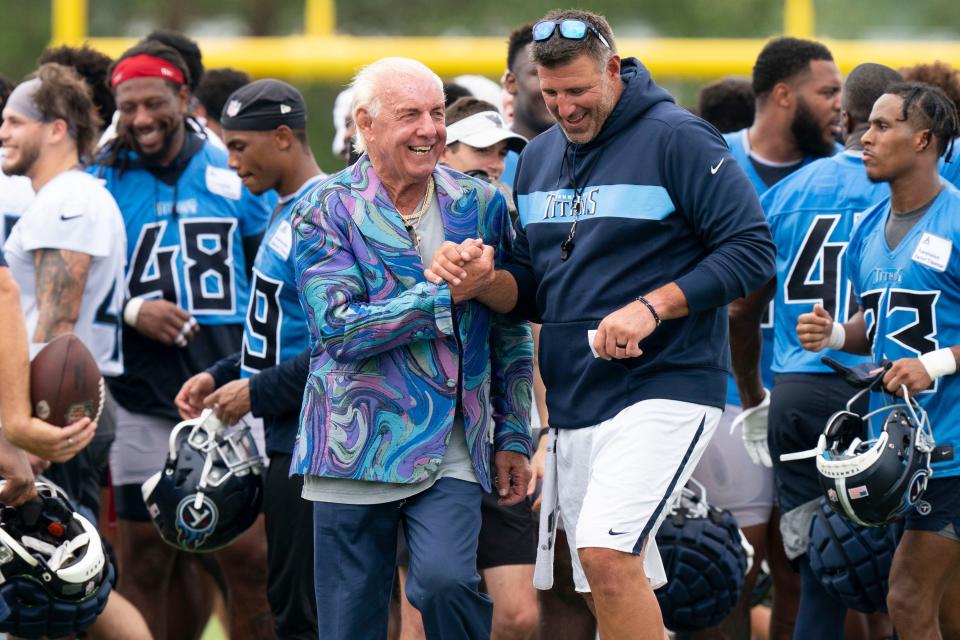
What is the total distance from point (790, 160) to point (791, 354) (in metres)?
1.01

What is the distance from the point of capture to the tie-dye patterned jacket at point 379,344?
4.43m

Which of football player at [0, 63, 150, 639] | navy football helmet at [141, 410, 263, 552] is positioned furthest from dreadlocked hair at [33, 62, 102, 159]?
navy football helmet at [141, 410, 263, 552]

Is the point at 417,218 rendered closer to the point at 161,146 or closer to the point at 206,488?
the point at 206,488

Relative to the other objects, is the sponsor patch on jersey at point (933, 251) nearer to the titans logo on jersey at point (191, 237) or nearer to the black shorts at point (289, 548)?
the black shorts at point (289, 548)

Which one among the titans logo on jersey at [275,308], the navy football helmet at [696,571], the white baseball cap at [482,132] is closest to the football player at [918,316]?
the navy football helmet at [696,571]

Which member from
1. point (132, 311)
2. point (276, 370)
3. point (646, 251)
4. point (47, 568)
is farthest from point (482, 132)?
point (47, 568)

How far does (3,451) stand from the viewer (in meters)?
5.09

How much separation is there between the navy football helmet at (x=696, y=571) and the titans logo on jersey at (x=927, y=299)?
71 centimetres

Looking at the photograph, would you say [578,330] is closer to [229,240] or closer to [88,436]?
[88,436]

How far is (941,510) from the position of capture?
504 cm

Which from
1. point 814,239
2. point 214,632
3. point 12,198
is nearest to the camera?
point 814,239

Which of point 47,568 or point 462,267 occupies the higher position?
point 462,267

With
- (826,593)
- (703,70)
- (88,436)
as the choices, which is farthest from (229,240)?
(703,70)

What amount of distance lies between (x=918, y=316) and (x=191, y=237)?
2.86 meters
